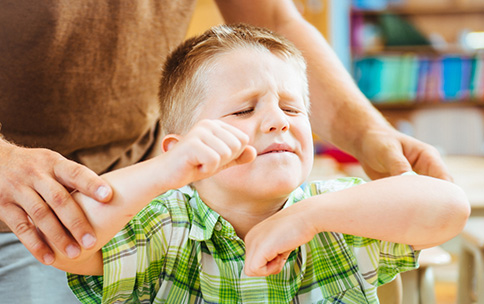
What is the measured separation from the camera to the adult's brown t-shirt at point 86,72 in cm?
110

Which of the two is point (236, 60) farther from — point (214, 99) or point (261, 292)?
point (261, 292)

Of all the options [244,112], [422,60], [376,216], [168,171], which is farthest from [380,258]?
[422,60]

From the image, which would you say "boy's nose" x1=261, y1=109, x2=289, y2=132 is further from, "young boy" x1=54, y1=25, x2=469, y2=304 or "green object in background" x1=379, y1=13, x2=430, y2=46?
"green object in background" x1=379, y1=13, x2=430, y2=46

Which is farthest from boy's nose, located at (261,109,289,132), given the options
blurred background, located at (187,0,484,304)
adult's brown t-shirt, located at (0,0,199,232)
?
blurred background, located at (187,0,484,304)

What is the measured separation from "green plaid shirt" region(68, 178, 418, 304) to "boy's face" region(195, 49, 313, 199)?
0.09 metres

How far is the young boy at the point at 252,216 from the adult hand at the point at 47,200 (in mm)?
23

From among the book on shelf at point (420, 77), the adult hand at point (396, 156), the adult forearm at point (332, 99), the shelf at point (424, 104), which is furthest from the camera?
the shelf at point (424, 104)

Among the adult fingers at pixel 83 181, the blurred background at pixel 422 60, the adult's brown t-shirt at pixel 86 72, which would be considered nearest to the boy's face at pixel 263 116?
the adult fingers at pixel 83 181

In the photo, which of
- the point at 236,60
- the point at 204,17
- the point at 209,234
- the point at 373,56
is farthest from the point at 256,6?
the point at 373,56

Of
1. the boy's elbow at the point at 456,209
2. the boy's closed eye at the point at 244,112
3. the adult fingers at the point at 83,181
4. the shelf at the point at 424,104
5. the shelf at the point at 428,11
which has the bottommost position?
the shelf at the point at 424,104

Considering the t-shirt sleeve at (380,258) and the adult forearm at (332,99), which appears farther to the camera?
the adult forearm at (332,99)

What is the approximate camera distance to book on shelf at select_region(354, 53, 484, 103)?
13.6 feet

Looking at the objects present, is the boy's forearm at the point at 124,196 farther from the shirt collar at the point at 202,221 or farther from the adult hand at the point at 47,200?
the shirt collar at the point at 202,221

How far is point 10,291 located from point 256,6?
2.97ft
